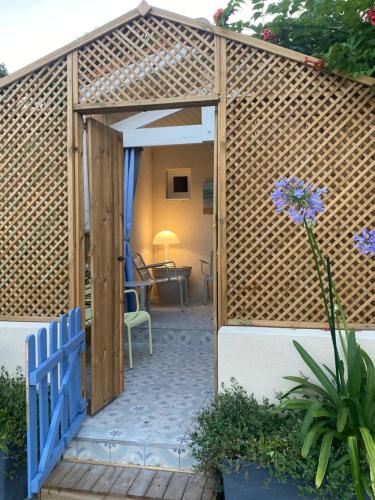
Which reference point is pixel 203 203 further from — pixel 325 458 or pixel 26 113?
pixel 325 458

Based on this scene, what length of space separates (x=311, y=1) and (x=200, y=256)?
16.9 ft

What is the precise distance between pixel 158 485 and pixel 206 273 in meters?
5.38

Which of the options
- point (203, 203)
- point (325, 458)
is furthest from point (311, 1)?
point (203, 203)

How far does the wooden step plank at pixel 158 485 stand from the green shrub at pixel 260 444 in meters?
0.22

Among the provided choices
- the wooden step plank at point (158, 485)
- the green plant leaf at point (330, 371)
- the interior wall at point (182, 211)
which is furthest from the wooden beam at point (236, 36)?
the interior wall at point (182, 211)

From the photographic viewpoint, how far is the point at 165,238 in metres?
7.68

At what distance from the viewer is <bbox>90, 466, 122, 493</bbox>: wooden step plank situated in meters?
2.55

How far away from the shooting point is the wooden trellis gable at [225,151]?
9.35 ft

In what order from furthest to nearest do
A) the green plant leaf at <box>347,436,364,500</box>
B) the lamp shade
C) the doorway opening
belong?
1. the lamp shade
2. the doorway opening
3. the green plant leaf at <box>347,436,364,500</box>

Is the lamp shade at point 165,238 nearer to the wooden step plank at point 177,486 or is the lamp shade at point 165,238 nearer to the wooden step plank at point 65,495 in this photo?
the wooden step plank at point 177,486

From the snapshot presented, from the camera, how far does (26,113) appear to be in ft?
11.0

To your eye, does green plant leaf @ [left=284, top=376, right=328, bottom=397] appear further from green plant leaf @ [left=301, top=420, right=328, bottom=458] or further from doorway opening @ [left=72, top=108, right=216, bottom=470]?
doorway opening @ [left=72, top=108, right=216, bottom=470]

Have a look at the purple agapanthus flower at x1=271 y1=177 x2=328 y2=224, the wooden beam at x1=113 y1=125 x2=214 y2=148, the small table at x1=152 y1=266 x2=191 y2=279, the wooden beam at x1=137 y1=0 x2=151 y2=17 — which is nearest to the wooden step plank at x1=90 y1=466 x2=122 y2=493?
the purple agapanthus flower at x1=271 y1=177 x2=328 y2=224

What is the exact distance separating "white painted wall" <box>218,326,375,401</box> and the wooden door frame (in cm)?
11
